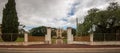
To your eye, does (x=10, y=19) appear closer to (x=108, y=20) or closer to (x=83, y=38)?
(x=83, y=38)

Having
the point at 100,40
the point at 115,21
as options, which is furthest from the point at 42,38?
the point at 115,21

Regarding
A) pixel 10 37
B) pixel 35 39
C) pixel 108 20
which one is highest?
pixel 108 20

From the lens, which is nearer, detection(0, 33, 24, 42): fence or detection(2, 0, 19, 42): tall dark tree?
detection(0, 33, 24, 42): fence

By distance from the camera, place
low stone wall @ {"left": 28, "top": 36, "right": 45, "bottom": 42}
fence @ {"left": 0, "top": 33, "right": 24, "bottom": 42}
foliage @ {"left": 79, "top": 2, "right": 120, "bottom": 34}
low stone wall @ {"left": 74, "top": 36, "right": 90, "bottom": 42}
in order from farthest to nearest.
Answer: foliage @ {"left": 79, "top": 2, "right": 120, "bottom": 34} → low stone wall @ {"left": 28, "top": 36, "right": 45, "bottom": 42} → low stone wall @ {"left": 74, "top": 36, "right": 90, "bottom": 42} → fence @ {"left": 0, "top": 33, "right": 24, "bottom": 42}

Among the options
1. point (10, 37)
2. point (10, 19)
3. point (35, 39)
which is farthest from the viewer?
point (35, 39)

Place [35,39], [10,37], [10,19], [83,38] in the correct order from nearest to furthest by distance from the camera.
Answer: [10,37] < [10,19] < [83,38] < [35,39]

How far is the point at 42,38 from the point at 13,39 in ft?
19.7

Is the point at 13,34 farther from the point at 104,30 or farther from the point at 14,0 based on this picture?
the point at 104,30

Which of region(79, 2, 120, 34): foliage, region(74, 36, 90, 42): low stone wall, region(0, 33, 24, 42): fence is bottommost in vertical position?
region(74, 36, 90, 42): low stone wall

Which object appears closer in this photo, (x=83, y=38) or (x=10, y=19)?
(x=10, y=19)

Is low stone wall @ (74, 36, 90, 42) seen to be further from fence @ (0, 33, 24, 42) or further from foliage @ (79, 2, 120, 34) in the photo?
fence @ (0, 33, 24, 42)

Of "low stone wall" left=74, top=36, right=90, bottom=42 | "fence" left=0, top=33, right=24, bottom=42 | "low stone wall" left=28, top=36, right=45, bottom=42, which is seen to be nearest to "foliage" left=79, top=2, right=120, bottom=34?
"low stone wall" left=74, top=36, right=90, bottom=42

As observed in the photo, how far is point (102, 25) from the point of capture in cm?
4550

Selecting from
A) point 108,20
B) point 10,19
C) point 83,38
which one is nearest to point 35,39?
point 10,19
